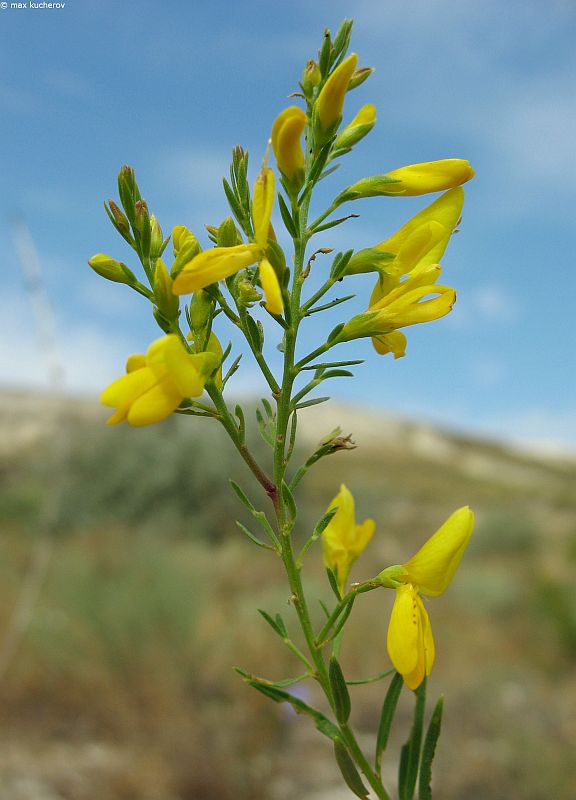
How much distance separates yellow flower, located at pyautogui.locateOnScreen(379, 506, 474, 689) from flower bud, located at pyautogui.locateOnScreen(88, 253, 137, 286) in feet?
1.60

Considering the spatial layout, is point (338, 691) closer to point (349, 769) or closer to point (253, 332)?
point (349, 769)

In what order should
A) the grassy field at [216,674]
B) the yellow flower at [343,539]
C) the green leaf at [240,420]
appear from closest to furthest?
the green leaf at [240,420] < the yellow flower at [343,539] < the grassy field at [216,674]

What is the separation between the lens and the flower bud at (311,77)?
2.96 feet

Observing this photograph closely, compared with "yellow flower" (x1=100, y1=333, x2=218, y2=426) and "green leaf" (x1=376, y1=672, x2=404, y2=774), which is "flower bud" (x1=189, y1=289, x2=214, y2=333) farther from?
"green leaf" (x1=376, y1=672, x2=404, y2=774)

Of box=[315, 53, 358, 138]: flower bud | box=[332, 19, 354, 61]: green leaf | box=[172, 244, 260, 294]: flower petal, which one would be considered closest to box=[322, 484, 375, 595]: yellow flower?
box=[172, 244, 260, 294]: flower petal

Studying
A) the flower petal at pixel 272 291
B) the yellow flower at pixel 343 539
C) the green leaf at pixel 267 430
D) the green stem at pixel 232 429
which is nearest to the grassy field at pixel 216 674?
the yellow flower at pixel 343 539

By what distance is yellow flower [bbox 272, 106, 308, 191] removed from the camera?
810 mm

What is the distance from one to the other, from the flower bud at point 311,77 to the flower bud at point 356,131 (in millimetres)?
68

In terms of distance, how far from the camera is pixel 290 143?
0.83 metres

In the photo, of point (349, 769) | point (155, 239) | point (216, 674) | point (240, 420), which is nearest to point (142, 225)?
point (155, 239)

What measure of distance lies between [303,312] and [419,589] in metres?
0.38

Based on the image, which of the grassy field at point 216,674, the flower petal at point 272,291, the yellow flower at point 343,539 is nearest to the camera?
the flower petal at point 272,291

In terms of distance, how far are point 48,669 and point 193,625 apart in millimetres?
1018

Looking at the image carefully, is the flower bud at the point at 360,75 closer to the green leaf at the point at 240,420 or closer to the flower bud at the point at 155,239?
the flower bud at the point at 155,239
